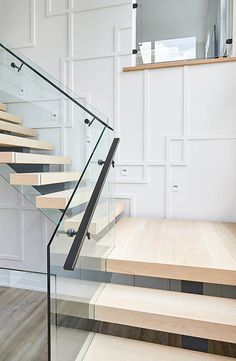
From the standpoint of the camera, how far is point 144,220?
10.0ft

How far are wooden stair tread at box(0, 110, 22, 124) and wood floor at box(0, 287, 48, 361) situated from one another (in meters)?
2.06

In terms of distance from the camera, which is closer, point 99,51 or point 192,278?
point 192,278

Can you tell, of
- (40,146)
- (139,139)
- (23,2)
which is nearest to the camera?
(40,146)

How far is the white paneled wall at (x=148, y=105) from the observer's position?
3.02 meters

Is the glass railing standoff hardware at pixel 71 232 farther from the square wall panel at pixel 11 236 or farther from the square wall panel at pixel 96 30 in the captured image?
the square wall panel at pixel 96 30

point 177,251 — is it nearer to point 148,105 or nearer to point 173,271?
point 173,271

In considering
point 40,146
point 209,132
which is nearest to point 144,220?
point 209,132

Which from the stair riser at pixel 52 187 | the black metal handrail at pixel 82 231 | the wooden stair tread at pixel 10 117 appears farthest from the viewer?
→ the wooden stair tread at pixel 10 117

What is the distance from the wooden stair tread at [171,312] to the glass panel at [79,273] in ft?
0.40

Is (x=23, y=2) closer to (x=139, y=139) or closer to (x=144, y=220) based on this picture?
(x=139, y=139)

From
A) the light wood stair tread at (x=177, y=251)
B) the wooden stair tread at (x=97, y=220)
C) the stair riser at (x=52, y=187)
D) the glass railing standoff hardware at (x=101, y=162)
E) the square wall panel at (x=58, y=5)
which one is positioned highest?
the square wall panel at (x=58, y=5)

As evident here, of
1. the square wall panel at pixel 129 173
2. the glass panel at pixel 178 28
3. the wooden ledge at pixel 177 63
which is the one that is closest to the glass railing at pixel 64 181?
the square wall panel at pixel 129 173

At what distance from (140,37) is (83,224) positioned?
2.83 metres

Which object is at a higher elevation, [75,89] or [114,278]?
[75,89]
